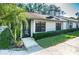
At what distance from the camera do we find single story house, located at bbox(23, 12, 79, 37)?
434 cm

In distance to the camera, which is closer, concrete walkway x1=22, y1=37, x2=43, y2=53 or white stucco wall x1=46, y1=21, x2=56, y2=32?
concrete walkway x1=22, y1=37, x2=43, y2=53

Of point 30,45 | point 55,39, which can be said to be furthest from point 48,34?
point 30,45

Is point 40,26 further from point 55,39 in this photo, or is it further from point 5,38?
point 5,38

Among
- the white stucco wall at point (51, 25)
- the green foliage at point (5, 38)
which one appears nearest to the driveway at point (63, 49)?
the white stucco wall at point (51, 25)

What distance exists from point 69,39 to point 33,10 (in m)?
0.75

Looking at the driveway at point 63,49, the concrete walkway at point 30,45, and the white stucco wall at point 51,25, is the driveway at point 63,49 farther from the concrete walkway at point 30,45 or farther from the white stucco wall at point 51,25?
the white stucco wall at point 51,25

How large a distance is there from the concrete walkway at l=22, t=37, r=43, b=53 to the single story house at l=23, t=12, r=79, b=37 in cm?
9

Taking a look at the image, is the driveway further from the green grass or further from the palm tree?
the palm tree

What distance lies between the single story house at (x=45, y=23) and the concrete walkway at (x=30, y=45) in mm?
87

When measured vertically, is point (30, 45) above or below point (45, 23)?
below

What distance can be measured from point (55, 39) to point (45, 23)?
0.31 metres

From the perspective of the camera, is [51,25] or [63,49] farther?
[51,25]

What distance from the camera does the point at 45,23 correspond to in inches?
173

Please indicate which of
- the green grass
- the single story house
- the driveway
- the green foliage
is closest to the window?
the single story house
